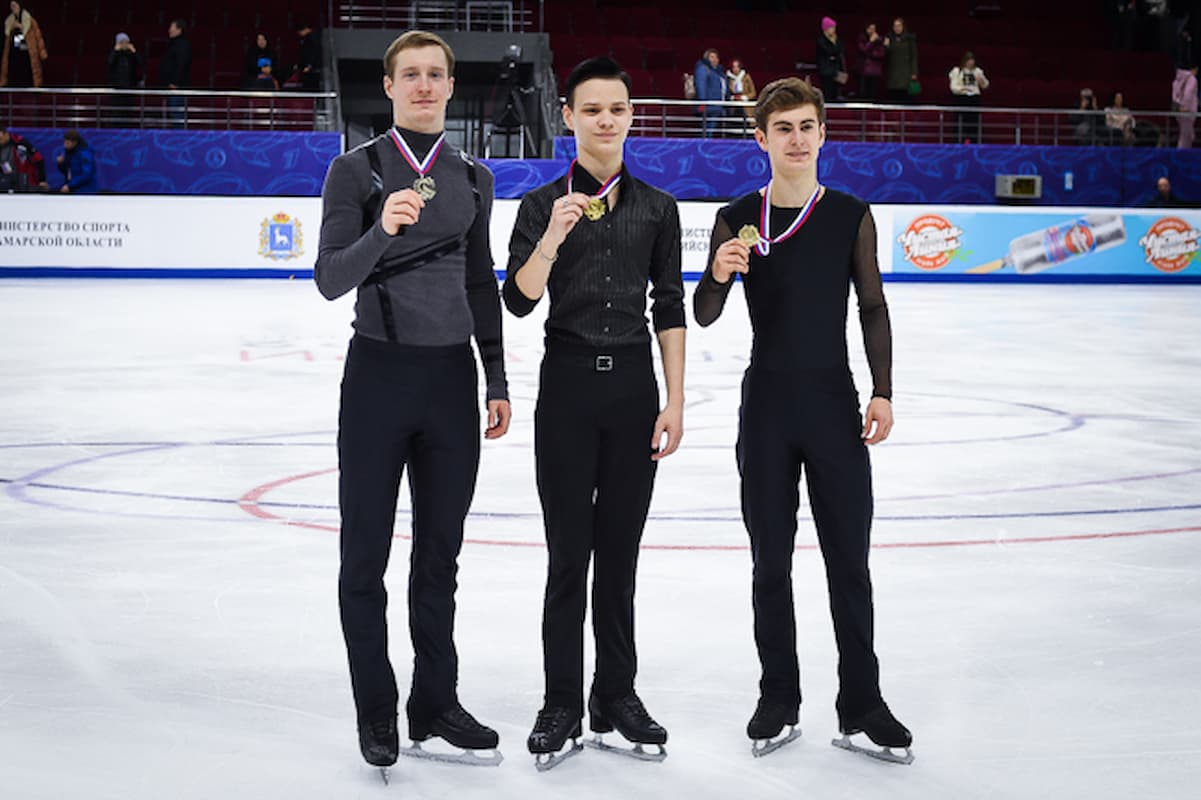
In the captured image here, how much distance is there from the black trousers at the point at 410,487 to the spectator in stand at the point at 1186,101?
894 inches

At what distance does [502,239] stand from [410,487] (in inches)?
673

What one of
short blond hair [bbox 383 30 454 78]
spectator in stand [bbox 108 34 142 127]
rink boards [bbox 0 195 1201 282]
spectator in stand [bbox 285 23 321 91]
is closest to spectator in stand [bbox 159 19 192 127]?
spectator in stand [bbox 108 34 142 127]

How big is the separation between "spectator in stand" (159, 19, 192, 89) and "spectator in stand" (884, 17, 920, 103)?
10.0 meters

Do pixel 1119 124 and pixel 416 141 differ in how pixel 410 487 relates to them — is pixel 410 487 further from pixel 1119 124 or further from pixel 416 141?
pixel 1119 124

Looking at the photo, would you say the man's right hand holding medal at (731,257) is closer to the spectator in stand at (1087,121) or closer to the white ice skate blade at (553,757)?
the white ice skate blade at (553,757)

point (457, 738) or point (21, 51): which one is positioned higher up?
point (21, 51)

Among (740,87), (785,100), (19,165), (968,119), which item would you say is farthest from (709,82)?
(785,100)

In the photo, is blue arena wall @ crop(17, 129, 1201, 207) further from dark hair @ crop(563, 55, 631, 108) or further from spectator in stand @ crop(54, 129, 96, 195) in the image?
dark hair @ crop(563, 55, 631, 108)

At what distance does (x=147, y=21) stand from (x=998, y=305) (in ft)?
45.3

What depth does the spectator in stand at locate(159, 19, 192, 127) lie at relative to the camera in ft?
71.0

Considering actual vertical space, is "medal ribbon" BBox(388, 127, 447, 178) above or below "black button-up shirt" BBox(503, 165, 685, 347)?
above

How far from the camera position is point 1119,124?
23766mm

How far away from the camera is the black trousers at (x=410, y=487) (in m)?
3.50

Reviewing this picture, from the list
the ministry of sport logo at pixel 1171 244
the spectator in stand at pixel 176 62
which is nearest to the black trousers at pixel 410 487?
the spectator in stand at pixel 176 62
